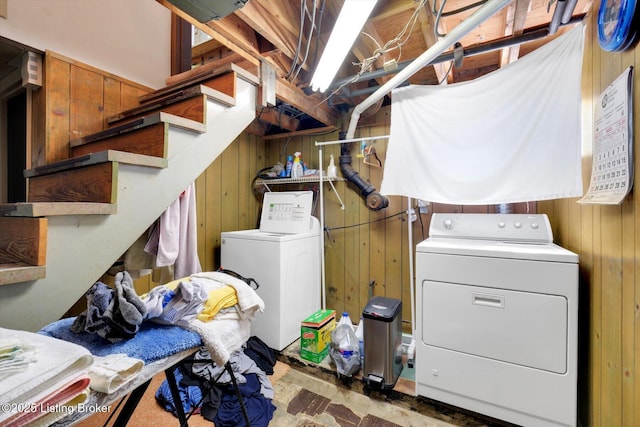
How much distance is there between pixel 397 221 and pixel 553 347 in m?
1.36

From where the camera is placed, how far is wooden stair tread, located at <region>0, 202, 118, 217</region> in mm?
847

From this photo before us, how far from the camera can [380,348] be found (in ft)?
5.66

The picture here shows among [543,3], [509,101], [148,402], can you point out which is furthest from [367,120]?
[148,402]

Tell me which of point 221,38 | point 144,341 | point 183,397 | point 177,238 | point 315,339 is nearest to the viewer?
A: point 144,341

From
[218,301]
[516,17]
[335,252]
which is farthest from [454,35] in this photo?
[335,252]

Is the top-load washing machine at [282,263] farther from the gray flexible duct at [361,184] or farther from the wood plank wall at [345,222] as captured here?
the gray flexible duct at [361,184]

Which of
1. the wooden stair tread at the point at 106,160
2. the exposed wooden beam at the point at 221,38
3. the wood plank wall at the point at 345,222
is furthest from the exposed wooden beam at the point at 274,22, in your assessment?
the wood plank wall at the point at 345,222

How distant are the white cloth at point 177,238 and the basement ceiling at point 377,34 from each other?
2.96 feet

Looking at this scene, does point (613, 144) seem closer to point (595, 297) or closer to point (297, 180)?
point (595, 297)

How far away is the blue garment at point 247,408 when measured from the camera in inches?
58.6

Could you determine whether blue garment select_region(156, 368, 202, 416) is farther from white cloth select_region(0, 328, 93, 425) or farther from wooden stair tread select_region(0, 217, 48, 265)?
white cloth select_region(0, 328, 93, 425)

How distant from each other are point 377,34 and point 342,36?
1.52 ft

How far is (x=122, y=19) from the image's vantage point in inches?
72.0

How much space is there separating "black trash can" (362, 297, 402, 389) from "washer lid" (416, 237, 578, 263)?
494mm
